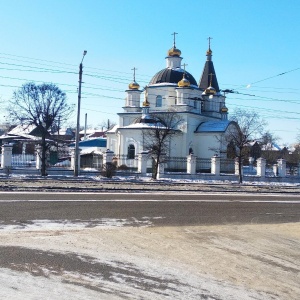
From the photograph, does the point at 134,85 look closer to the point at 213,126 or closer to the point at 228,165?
the point at 213,126

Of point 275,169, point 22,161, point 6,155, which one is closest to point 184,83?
point 275,169

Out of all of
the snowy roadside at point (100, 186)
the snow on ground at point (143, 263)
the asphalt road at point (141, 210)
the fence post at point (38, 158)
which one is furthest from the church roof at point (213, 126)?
the snow on ground at point (143, 263)

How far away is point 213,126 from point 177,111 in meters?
4.82

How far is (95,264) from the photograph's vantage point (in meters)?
6.20

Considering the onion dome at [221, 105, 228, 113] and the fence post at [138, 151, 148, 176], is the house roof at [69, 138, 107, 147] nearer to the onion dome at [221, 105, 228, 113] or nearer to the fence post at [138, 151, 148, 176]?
the onion dome at [221, 105, 228, 113]

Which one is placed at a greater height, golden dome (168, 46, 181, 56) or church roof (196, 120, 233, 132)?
golden dome (168, 46, 181, 56)

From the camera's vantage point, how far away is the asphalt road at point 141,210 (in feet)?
34.9

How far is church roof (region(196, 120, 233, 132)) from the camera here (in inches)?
1994

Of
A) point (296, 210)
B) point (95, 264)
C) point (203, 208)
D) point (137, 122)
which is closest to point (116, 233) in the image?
point (95, 264)

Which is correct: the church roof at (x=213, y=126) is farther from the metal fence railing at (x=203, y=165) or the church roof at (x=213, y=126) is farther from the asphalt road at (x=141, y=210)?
the asphalt road at (x=141, y=210)

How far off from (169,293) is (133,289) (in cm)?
44

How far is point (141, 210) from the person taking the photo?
483 inches

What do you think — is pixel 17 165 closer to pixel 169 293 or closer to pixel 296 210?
pixel 296 210

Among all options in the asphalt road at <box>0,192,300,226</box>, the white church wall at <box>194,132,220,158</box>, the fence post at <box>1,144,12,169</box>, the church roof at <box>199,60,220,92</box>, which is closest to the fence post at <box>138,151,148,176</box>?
the fence post at <box>1,144,12,169</box>
